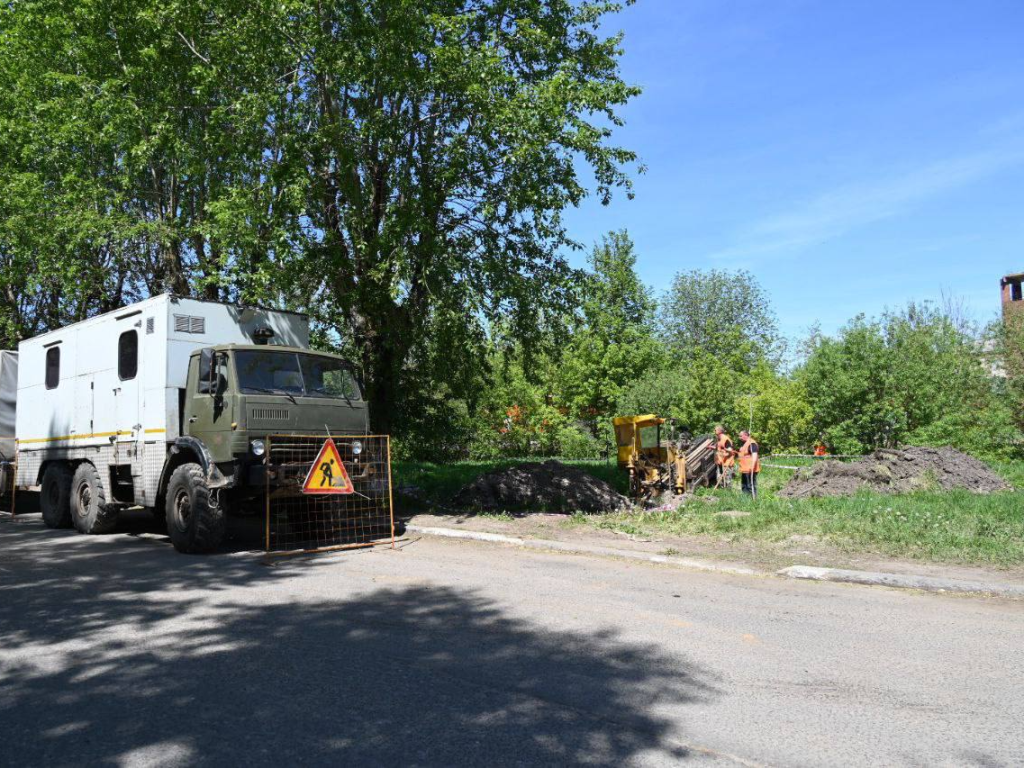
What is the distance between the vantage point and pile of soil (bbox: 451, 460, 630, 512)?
1469cm

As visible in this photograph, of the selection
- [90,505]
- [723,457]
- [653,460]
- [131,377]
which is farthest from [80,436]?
[723,457]

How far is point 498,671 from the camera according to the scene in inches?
199

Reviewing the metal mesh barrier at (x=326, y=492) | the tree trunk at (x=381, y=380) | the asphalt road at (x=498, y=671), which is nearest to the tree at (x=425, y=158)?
the tree trunk at (x=381, y=380)

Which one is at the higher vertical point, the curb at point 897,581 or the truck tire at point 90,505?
the truck tire at point 90,505

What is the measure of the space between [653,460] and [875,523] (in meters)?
7.54

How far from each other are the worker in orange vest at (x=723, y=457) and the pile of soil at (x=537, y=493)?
3.89 m

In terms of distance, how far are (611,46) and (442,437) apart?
8.99 metres

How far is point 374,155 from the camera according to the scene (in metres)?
13.3

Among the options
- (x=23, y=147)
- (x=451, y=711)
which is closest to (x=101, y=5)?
(x=23, y=147)

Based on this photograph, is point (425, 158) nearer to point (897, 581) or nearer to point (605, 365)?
point (897, 581)

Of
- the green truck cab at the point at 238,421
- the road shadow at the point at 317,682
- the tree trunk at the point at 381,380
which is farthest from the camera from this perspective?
the tree trunk at the point at 381,380

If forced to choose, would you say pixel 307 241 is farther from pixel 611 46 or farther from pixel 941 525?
pixel 941 525

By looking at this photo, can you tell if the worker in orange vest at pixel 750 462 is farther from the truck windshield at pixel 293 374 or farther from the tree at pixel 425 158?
the truck windshield at pixel 293 374

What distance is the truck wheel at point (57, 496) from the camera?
12.9 metres
